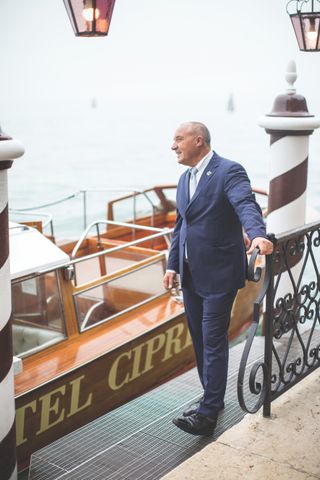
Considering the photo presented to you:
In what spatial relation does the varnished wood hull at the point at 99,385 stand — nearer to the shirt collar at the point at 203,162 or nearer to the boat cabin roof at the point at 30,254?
the boat cabin roof at the point at 30,254

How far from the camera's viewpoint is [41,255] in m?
5.66

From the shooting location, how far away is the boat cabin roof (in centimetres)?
545

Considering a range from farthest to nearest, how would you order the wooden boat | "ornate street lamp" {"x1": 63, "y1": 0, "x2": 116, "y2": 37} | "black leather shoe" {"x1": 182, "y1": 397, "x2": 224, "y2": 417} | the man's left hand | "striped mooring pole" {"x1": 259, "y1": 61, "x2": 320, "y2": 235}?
"striped mooring pole" {"x1": 259, "y1": 61, "x2": 320, "y2": 235}, the wooden boat, "ornate street lamp" {"x1": 63, "y1": 0, "x2": 116, "y2": 37}, "black leather shoe" {"x1": 182, "y1": 397, "x2": 224, "y2": 417}, the man's left hand

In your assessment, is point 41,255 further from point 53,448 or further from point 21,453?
point 53,448

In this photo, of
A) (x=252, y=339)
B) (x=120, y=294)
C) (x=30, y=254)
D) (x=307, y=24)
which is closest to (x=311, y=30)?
(x=307, y=24)

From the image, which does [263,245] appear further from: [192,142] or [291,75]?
[291,75]

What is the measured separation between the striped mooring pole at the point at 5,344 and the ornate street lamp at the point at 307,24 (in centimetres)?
362

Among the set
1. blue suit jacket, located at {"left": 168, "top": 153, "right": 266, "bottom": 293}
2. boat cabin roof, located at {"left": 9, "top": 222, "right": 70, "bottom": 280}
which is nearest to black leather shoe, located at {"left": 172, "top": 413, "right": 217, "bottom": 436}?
blue suit jacket, located at {"left": 168, "top": 153, "right": 266, "bottom": 293}

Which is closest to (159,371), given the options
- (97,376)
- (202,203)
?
(97,376)

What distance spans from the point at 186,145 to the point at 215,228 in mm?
478

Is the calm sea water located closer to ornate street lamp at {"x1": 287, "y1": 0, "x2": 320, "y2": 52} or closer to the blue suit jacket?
ornate street lamp at {"x1": 287, "y1": 0, "x2": 320, "y2": 52}

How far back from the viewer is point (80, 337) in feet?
19.7

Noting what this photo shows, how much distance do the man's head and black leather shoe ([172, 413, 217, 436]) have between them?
143cm

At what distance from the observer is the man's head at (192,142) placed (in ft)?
12.6
